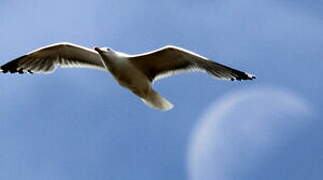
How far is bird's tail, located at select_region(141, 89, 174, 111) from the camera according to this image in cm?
851

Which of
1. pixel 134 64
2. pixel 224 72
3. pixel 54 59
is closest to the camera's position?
pixel 134 64

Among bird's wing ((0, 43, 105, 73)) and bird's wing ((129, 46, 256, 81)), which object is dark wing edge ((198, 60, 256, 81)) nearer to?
bird's wing ((129, 46, 256, 81))

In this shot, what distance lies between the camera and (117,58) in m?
8.20

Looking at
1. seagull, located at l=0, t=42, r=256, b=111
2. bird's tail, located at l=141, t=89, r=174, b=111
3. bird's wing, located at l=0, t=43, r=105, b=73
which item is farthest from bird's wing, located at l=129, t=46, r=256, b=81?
bird's wing, located at l=0, t=43, r=105, b=73

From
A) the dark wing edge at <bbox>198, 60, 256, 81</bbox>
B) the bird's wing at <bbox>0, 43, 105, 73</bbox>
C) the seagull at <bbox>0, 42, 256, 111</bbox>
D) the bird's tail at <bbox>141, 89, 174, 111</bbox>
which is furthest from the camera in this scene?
the bird's wing at <bbox>0, 43, 105, 73</bbox>

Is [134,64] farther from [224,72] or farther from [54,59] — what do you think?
[54,59]

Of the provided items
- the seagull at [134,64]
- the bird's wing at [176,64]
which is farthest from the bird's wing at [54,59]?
the bird's wing at [176,64]

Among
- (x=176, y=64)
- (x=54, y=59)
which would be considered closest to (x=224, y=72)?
(x=176, y=64)

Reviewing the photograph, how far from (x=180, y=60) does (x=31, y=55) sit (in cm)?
191

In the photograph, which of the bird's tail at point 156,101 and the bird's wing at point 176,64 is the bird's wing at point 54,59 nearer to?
the bird's wing at point 176,64

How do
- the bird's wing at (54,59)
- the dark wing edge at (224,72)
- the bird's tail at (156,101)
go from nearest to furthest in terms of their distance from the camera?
the bird's tail at (156,101) → the dark wing edge at (224,72) → the bird's wing at (54,59)

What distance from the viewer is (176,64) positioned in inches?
351

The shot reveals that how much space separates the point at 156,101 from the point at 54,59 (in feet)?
5.28

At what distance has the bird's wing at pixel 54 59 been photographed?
30.5 ft
